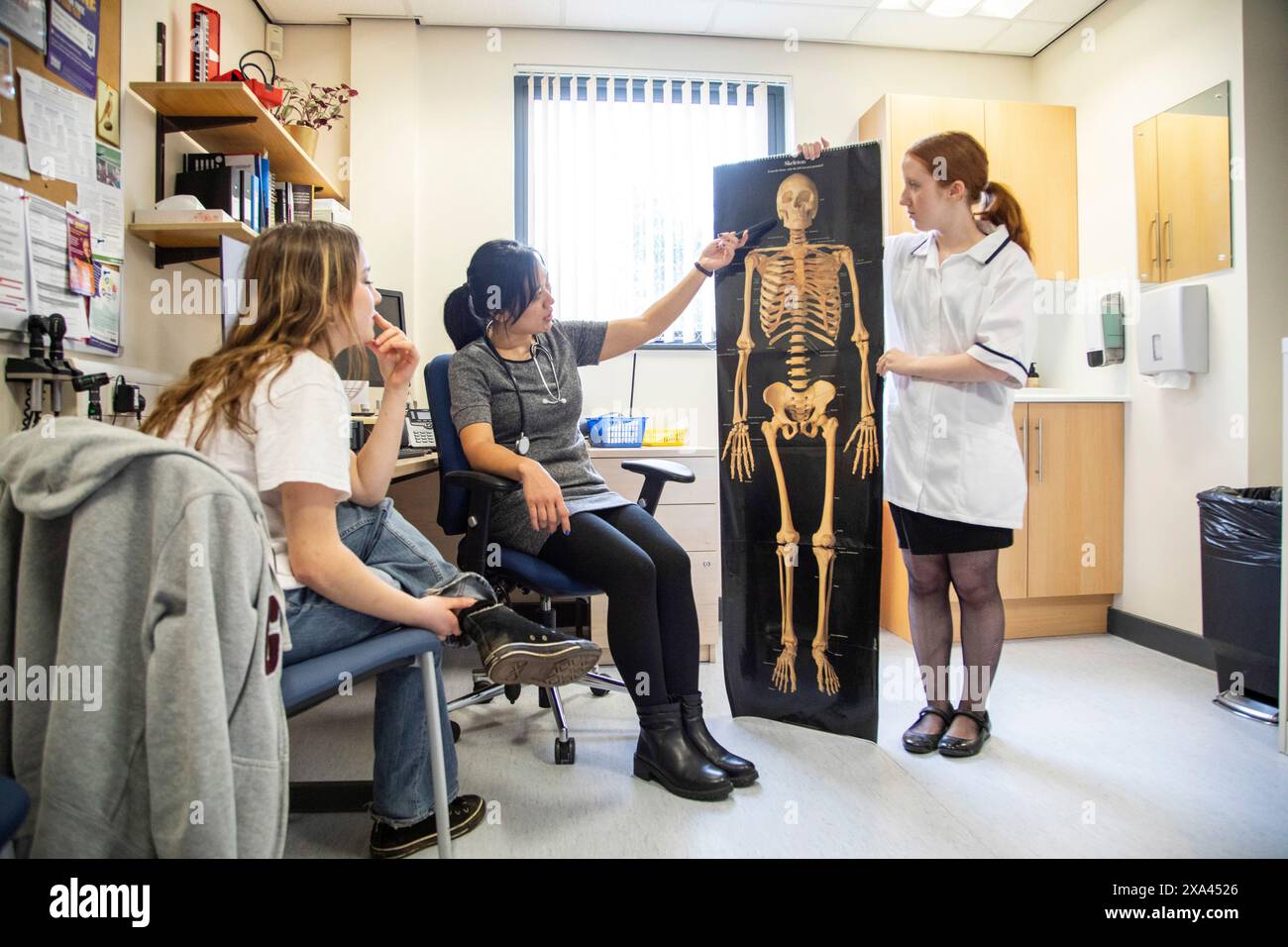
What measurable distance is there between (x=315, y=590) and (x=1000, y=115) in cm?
354

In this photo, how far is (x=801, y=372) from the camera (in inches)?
82.2

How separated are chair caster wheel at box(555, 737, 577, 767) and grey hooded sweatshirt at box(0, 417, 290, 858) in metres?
1.11

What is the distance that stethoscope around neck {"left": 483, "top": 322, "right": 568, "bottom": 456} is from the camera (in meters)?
1.95

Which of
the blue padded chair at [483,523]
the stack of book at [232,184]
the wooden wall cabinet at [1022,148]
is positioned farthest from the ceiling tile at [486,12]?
the blue padded chair at [483,523]

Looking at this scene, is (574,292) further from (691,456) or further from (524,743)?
(524,743)

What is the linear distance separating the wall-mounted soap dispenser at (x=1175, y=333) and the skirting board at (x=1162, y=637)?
962 millimetres

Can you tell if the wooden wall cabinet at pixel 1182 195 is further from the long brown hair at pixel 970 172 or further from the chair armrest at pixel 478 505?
the chair armrest at pixel 478 505

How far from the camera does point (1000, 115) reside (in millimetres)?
3357

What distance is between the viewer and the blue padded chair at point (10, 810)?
0.65 m

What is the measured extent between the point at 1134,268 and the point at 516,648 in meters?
3.09

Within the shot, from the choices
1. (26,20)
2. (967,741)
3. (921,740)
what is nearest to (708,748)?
(921,740)

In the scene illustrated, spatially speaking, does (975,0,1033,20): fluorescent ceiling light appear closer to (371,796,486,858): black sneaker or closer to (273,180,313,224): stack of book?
(273,180,313,224): stack of book

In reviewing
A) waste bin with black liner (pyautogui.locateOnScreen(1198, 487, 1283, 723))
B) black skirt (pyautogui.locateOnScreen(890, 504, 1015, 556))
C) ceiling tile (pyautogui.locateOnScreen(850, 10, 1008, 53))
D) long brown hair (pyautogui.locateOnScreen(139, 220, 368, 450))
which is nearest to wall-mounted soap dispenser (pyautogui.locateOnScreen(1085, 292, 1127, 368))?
waste bin with black liner (pyautogui.locateOnScreen(1198, 487, 1283, 723))

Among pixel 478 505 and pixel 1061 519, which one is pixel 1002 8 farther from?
pixel 478 505
